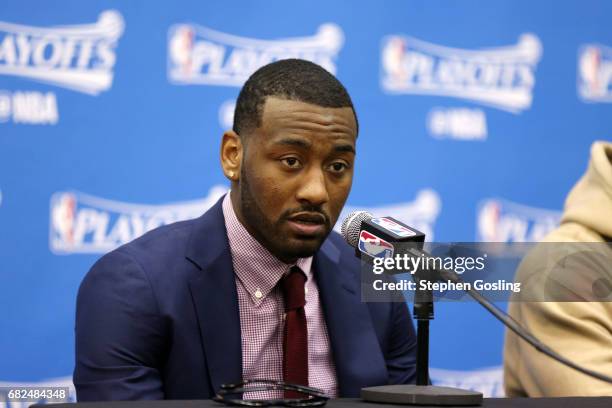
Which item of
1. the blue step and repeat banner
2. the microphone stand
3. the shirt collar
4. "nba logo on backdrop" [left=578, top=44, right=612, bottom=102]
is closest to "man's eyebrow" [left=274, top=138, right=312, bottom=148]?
the shirt collar

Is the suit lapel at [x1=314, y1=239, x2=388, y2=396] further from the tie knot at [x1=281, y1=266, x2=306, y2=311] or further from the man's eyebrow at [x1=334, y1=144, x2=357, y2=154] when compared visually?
the man's eyebrow at [x1=334, y1=144, x2=357, y2=154]

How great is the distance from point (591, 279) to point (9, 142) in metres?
1.72

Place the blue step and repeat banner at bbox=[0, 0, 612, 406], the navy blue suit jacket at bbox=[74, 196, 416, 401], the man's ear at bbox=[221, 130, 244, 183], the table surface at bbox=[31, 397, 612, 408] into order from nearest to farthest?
the table surface at bbox=[31, 397, 612, 408] → the navy blue suit jacket at bbox=[74, 196, 416, 401] → the man's ear at bbox=[221, 130, 244, 183] → the blue step and repeat banner at bbox=[0, 0, 612, 406]

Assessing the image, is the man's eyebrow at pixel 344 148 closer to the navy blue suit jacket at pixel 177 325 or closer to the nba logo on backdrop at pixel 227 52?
A: the navy blue suit jacket at pixel 177 325

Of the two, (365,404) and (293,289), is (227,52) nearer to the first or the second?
(293,289)

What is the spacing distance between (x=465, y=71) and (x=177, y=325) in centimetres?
168

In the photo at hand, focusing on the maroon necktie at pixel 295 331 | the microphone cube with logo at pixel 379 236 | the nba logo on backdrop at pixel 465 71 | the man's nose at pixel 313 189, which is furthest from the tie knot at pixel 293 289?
the nba logo on backdrop at pixel 465 71

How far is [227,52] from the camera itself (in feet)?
10.3

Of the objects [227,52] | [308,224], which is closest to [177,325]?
[308,224]

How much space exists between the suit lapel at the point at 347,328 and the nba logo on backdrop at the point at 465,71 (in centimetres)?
102

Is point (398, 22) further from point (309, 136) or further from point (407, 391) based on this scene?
point (407, 391)

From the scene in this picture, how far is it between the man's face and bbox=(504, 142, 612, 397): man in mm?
781

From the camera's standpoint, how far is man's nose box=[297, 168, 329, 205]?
2.10 metres

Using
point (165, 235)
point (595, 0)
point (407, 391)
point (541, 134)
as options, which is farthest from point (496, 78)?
point (407, 391)
